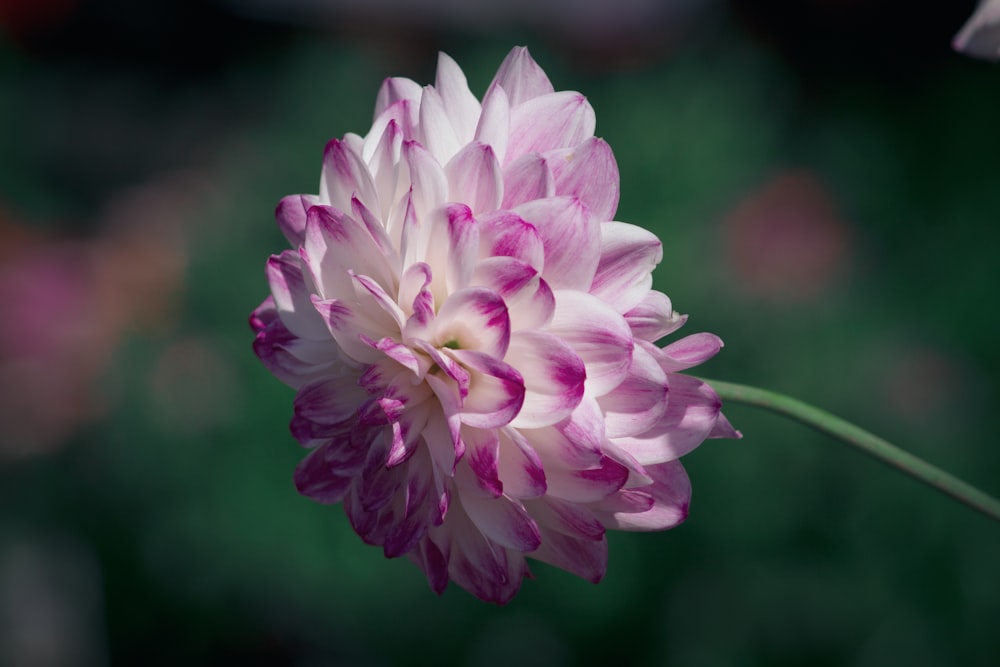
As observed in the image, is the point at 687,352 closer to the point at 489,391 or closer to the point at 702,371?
the point at 489,391

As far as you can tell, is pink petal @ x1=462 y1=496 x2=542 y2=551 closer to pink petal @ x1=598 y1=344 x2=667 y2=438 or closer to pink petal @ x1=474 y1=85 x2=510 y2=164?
pink petal @ x1=598 y1=344 x2=667 y2=438

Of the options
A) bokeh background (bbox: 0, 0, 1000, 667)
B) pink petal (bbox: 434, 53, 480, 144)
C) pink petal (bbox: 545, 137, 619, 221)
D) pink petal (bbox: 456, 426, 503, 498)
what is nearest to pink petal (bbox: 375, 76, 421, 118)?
pink petal (bbox: 434, 53, 480, 144)

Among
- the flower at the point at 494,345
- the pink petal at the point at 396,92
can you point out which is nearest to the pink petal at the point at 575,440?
the flower at the point at 494,345

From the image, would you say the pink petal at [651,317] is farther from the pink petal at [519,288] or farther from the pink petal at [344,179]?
the pink petal at [344,179]

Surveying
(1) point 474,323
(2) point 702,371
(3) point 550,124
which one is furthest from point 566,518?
(2) point 702,371

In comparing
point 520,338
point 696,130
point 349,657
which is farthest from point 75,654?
point 520,338

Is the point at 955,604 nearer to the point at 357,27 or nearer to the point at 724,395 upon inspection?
the point at 724,395
